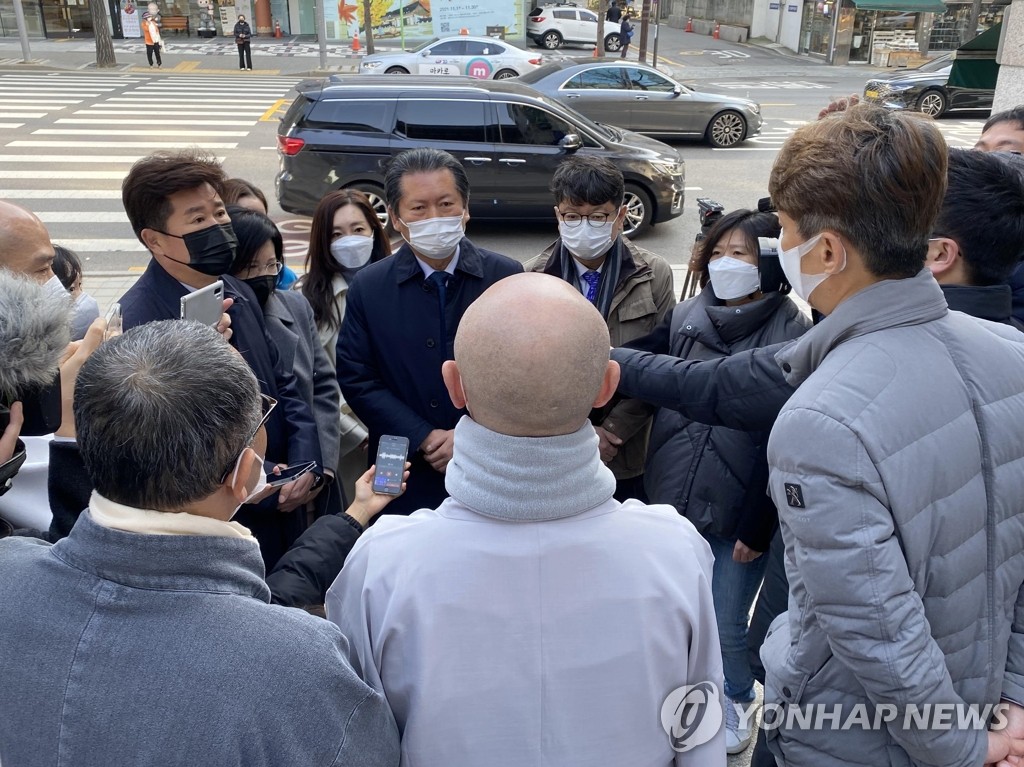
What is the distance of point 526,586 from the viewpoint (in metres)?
1.38

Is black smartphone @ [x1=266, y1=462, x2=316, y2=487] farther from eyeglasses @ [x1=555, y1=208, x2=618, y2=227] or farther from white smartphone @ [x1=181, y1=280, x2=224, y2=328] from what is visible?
eyeglasses @ [x1=555, y1=208, x2=618, y2=227]

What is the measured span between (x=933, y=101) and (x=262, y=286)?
1979cm

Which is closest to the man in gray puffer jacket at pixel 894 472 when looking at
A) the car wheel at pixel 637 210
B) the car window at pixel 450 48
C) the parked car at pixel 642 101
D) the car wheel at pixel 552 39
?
the car wheel at pixel 637 210

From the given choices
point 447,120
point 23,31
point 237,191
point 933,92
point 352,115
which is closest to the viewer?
point 237,191

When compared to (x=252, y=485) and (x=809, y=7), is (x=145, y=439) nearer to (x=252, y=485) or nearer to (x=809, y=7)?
(x=252, y=485)

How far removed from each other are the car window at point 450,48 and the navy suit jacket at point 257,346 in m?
19.9

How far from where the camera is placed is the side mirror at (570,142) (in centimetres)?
1002

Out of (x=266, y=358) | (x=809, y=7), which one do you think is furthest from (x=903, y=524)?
(x=809, y=7)

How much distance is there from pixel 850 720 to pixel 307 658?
3.94ft

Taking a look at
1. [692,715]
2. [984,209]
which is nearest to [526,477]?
[692,715]

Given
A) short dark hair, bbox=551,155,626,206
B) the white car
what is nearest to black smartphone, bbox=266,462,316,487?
short dark hair, bbox=551,155,626,206

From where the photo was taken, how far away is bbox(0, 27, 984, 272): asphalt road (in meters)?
10.4

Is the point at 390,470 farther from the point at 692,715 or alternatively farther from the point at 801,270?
the point at 801,270

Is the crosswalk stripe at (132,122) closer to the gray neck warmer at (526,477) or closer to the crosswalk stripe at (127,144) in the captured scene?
the crosswalk stripe at (127,144)
